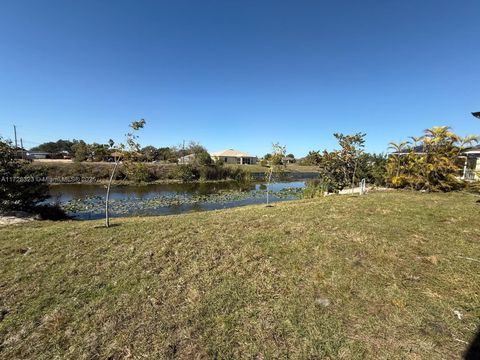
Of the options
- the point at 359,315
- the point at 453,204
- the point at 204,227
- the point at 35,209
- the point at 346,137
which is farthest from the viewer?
the point at 346,137

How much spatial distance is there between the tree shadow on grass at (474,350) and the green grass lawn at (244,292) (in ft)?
0.21

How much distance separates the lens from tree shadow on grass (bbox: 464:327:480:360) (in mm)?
2611

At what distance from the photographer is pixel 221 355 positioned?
2725 millimetres

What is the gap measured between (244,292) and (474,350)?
2.68 meters

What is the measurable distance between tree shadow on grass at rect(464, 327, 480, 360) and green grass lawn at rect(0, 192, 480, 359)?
0.21ft

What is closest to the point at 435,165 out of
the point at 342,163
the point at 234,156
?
the point at 342,163

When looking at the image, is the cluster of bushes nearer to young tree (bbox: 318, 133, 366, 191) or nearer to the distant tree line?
young tree (bbox: 318, 133, 366, 191)

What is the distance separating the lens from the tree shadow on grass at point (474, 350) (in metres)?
2.61

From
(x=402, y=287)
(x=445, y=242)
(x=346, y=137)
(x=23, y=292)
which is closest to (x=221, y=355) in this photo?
(x=402, y=287)

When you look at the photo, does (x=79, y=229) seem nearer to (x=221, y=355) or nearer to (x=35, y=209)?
(x=221, y=355)

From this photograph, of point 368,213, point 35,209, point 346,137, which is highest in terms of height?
point 346,137

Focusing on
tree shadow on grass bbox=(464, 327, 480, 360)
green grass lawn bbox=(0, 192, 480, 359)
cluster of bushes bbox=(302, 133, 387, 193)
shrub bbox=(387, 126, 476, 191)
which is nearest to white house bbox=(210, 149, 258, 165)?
cluster of bushes bbox=(302, 133, 387, 193)

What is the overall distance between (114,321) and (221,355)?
58.8 inches

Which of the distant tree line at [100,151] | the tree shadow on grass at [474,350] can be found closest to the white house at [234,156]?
the distant tree line at [100,151]
